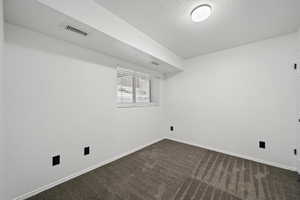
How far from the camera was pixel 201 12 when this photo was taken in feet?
4.92

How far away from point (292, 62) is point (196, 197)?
2597mm

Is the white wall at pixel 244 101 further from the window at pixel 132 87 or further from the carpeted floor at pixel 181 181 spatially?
the window at pixel 132 87

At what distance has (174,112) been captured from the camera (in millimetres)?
3377

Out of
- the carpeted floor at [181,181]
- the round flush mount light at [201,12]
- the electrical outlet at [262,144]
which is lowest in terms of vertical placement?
the carpeted floor at [181,181]

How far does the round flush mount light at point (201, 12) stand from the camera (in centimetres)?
145

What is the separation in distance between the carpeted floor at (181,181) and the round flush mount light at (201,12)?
2.29m

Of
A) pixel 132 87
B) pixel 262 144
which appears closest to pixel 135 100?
pixel 132 87

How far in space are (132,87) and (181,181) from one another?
2141 millimetres

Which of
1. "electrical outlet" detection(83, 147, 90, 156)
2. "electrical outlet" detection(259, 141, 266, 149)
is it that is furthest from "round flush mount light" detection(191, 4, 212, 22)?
"electrical outlet" detection(83, 147, 90, 156)

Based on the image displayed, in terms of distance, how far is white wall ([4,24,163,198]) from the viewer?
51.2 inches

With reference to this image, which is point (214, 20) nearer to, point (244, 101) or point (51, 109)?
point (244, 101)

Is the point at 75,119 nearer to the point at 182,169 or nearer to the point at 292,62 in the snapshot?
the point at 182,169

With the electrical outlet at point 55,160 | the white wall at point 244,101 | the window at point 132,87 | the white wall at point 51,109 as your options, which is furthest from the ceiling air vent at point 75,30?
the white wall at point 244,101

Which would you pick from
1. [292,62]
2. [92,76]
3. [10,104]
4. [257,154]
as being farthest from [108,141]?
[292,62]
